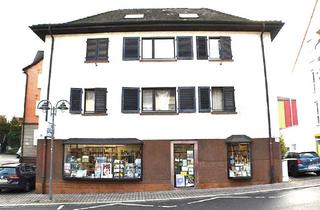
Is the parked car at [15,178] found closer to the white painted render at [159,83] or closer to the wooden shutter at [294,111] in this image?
the white painted render at [159,83]

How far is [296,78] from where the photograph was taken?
42.8 metres

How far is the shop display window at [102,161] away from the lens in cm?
2055

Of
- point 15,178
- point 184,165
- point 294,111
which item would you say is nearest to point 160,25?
point 184,165

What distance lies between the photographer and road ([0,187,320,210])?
1377 cm

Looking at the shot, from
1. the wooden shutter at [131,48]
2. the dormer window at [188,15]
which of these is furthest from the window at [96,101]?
the dormer window at [188,15]

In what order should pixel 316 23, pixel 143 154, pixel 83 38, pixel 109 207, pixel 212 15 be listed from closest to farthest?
pixel 109 207 < pixel 143 154 < pixel 83 38 < pixel 212 15 < pixel 316 23

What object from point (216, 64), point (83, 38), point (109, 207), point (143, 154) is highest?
point (83, 38)

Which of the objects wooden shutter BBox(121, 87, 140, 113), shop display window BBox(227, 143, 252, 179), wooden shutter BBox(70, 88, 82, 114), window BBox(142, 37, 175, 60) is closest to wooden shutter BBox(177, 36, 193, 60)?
window BBox(142, 37, 175, 60)

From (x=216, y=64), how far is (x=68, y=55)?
7.74 metres

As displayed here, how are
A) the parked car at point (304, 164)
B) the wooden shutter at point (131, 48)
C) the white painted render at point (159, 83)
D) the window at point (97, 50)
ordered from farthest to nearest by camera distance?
the parked car at point (304, 164)
the window at point (97, 50)
the wooden shutter at point (131, 48)
the white painted render at point (159, 83)

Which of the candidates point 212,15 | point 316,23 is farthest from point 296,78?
A: point 212,15

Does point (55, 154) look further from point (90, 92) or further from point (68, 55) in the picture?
point (68, 55)

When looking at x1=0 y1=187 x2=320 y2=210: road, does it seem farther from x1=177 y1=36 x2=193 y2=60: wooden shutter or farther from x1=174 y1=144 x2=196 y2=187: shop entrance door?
x1=177 y1=36 x2=193 y2=60: wooden shutter

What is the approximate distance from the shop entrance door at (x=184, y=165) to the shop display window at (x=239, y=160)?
1875 mm
